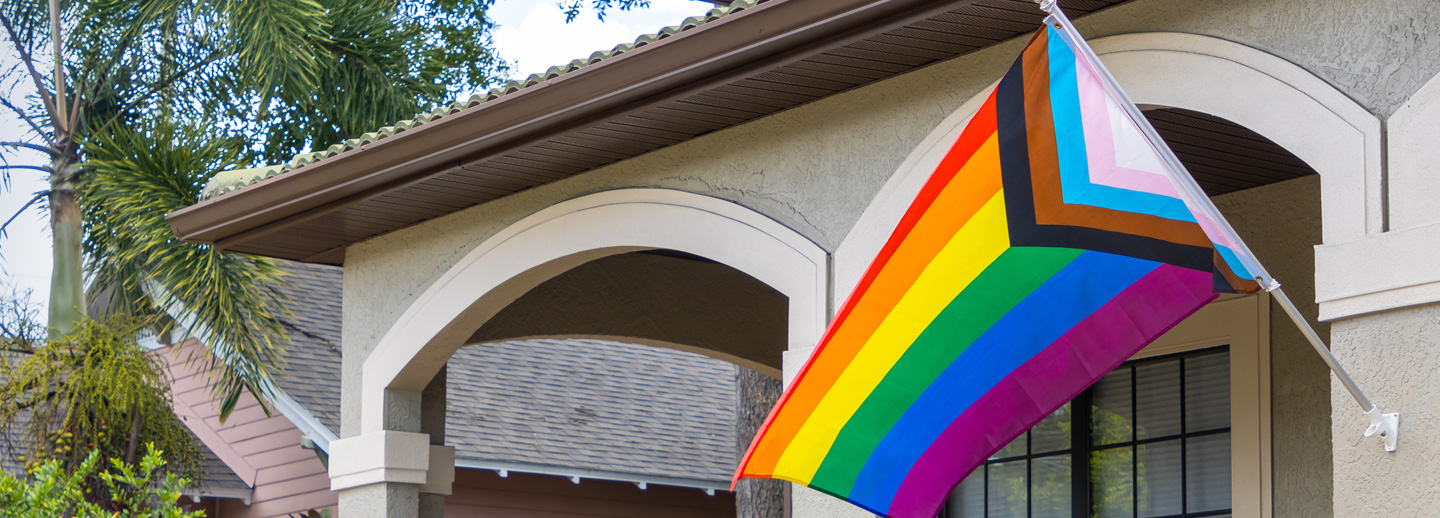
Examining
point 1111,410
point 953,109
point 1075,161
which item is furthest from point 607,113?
point 1111,410

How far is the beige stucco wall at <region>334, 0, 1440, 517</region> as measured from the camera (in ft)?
16.0

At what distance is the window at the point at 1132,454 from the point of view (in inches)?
302

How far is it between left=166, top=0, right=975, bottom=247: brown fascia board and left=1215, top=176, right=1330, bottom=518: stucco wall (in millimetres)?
2820

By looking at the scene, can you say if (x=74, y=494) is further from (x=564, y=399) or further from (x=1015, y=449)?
(x=564, y=399)

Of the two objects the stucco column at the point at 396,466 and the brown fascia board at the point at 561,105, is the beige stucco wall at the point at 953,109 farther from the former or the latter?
the stucco column at the point at 396,466

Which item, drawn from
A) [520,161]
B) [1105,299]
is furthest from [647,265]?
[1105,299]

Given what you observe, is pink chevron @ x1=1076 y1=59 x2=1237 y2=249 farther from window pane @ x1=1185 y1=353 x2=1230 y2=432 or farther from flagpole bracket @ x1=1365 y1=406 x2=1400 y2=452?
window pane @ x1=1185 y1=353 x2=1230 y2=432

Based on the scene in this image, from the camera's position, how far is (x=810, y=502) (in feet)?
21.5

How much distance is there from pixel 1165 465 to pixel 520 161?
3704mm

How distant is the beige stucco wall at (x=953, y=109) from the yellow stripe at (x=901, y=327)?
1156 mm

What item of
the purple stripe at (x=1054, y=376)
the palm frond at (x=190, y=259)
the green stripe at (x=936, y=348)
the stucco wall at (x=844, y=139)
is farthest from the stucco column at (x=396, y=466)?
the purple stripe at (x=1054, y=376)

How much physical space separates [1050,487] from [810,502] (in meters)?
2.24

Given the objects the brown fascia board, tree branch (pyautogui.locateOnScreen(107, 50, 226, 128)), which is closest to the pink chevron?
the brown fascia board

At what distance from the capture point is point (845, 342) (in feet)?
17.6
